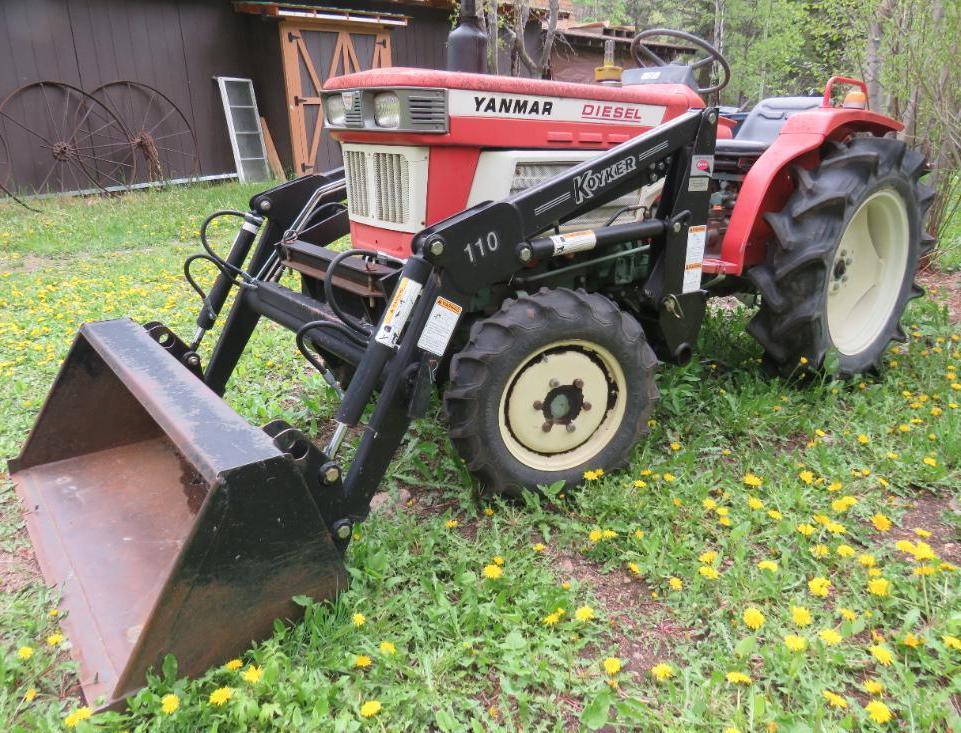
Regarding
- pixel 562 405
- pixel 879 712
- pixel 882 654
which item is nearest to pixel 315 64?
pixel 562 405

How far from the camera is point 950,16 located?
183 inches

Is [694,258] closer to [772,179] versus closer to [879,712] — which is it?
[772,179]

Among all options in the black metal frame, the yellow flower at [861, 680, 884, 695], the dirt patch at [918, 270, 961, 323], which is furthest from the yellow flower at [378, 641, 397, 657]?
the dirt patch at [918, 270, 961, 323]

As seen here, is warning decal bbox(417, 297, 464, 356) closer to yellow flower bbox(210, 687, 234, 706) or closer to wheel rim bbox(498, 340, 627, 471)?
wheel rim bbox(498, 340, 627, 471)

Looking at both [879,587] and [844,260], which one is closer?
Answer: [879,587]

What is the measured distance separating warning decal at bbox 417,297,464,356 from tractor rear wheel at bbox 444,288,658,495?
0.09 m

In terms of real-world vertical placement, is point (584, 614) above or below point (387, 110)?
below

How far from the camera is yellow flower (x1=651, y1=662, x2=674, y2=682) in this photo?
1738 mm

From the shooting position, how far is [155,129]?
10.2m

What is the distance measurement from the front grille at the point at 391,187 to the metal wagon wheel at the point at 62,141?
861 centimetres

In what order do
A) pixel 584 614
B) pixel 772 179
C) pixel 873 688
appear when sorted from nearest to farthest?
pixel 873 688
pixel 584 614
pixel 772 179

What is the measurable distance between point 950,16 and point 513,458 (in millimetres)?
4452

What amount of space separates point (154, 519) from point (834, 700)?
1.88 m

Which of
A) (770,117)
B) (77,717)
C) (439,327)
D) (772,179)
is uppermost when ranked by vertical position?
(770,117)
